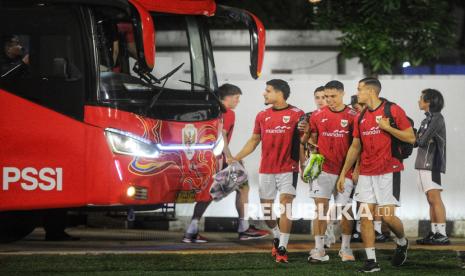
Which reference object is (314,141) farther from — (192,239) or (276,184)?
(192,239)

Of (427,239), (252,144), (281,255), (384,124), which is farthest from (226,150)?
(384,124)

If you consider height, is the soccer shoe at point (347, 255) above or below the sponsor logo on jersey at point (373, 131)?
below

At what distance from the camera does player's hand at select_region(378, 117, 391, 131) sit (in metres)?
12.7

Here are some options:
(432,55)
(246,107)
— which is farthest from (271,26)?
(246,107)

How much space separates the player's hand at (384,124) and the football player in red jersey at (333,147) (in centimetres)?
104

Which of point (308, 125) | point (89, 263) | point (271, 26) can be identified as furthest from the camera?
point (271, 26)

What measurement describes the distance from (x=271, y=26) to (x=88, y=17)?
59.3 feet

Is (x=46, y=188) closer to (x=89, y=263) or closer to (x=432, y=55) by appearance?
(x=89, y=263)

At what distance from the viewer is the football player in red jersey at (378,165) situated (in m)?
12.7

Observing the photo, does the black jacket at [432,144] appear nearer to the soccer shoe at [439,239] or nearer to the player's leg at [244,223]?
the soccer shoe at [439,239]

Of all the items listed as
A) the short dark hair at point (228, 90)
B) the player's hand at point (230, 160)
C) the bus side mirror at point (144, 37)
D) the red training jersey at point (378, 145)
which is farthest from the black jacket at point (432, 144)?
the bus side mirror at point (144, 37)

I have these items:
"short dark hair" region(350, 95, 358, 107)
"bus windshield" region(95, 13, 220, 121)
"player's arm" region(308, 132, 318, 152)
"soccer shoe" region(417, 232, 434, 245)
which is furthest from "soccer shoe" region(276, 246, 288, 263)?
"short dark hair" region(350, 95, 358, 107)

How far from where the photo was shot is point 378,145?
1285 cm

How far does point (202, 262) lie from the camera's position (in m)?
13.2
